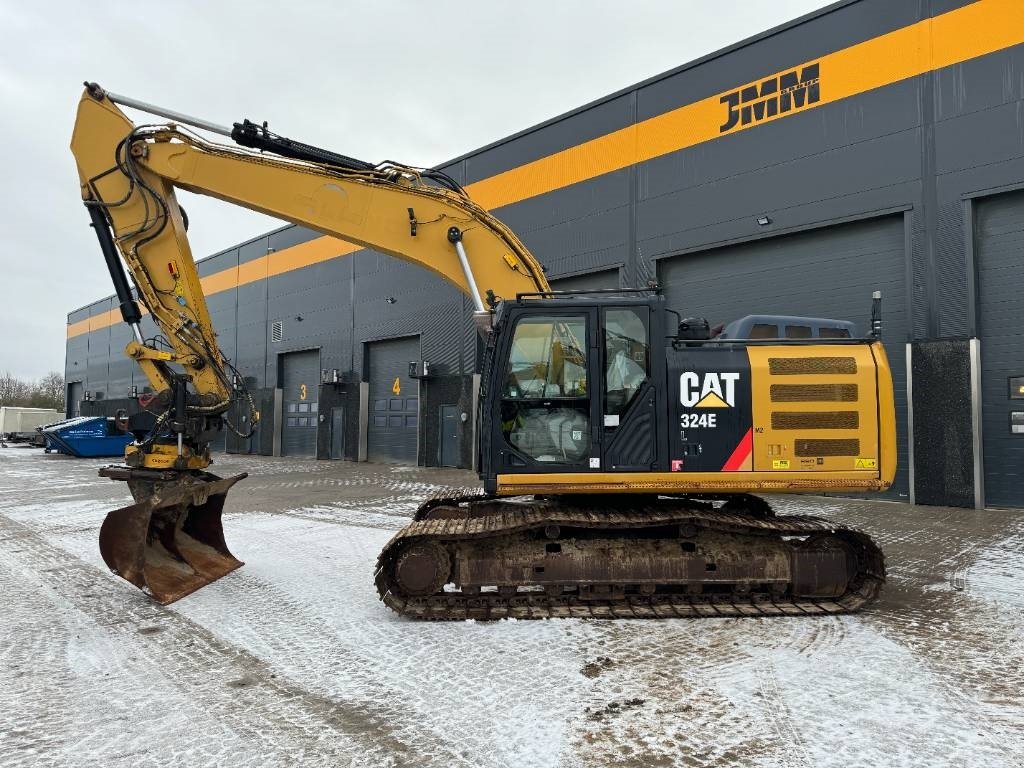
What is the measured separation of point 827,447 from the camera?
5.05 metres

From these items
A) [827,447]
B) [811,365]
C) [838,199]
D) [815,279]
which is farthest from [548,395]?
[838,199]

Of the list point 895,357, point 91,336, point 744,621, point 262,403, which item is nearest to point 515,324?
point 744,621

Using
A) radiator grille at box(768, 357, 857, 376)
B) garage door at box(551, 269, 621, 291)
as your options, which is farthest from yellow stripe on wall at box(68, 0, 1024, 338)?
radiator grille at box(768, 357, 857, 376)

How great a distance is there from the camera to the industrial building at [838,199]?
1073 cm

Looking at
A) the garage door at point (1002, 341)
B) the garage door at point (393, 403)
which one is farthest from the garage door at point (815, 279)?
the garage door at point (393, 403)

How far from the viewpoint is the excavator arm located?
18.7 ft

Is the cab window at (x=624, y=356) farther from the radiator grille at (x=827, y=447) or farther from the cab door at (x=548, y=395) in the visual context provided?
the radiator grille at (x=827, y=447)

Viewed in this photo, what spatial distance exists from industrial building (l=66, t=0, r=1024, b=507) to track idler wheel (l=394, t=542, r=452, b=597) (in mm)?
10248

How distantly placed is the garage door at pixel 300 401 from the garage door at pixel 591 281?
46.1 feet

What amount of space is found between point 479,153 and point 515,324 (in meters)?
15.9

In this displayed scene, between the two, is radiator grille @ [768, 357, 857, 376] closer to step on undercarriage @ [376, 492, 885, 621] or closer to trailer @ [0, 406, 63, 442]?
step on undercarriage @ [376, 492, 885, 621]

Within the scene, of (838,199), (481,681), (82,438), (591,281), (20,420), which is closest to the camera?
(481,681)

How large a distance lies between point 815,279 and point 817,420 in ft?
29.1

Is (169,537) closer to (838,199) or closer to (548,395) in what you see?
(548,395)
